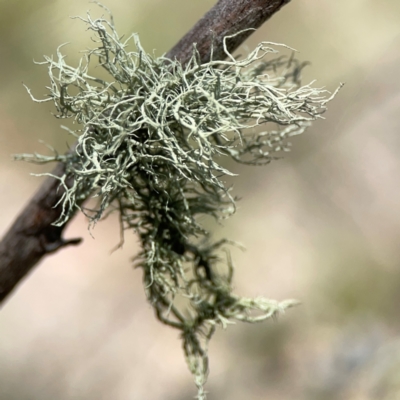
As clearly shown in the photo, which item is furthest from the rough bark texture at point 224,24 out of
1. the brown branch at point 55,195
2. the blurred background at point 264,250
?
the blurred background at point 264,250

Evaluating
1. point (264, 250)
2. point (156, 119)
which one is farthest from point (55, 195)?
point (264, 250)

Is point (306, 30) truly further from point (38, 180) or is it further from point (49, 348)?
point (49, 348)

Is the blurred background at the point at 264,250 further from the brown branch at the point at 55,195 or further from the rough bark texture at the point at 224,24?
the rough bark texture at the point at 224,24

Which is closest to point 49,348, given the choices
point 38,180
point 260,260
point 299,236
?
point 38,180

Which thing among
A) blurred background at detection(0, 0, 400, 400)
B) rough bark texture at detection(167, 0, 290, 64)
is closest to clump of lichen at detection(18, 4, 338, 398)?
rough bark texture at detection(167, 0, 290, 64)

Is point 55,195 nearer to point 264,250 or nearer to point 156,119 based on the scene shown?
point 156,119

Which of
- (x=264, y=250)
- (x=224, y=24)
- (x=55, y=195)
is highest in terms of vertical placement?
(x=264, y=250)
